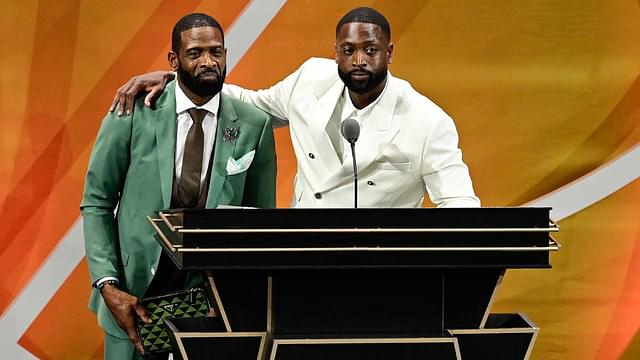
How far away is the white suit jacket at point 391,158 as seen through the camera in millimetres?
3473

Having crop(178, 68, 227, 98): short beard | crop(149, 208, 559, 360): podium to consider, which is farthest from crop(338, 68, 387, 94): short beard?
crop(149, 208, 559, 360): podium

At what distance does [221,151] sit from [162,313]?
54 centimetres

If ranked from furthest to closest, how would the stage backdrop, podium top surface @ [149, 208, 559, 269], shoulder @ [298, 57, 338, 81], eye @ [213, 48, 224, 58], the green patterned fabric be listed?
the stage backdrop, shoulder @ [298, 57, 338, 81], eye @ [213, 48, 224, 58], the green patterned fabric, podium top surface @ [149, 208, 559, 269]

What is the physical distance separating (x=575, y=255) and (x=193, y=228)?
264cm

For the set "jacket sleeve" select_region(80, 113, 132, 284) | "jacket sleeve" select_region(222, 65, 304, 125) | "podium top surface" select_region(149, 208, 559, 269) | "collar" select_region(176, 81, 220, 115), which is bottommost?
"podium top surface" select_region(149, 208, 559, 269)

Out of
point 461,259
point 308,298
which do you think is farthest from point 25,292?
point 461,259

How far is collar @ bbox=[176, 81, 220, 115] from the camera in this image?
3.42 metres

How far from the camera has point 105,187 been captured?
133 inches

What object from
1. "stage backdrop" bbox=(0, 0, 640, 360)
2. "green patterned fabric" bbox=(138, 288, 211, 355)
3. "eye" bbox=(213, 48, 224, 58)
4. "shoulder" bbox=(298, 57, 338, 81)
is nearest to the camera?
"green patterned fabric" bbox=(138, 288, 211, 355)

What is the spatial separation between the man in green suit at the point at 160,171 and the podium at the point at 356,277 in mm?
532

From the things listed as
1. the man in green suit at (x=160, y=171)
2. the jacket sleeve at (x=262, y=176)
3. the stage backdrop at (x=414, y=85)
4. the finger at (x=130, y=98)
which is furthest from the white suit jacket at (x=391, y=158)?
the stage backdrop at (x=414, y=85)

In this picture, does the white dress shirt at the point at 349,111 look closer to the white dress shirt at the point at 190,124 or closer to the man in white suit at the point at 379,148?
the man in white suit at the point at 379,148

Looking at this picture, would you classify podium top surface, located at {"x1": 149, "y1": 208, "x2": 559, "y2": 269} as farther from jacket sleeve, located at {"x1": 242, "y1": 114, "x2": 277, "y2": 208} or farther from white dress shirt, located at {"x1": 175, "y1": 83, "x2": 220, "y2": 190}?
jacket sleeve, located at {"x1": 242, "y1": 114, "x2": 277, "y2": 208}

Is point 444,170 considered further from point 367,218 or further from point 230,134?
point 367,218
